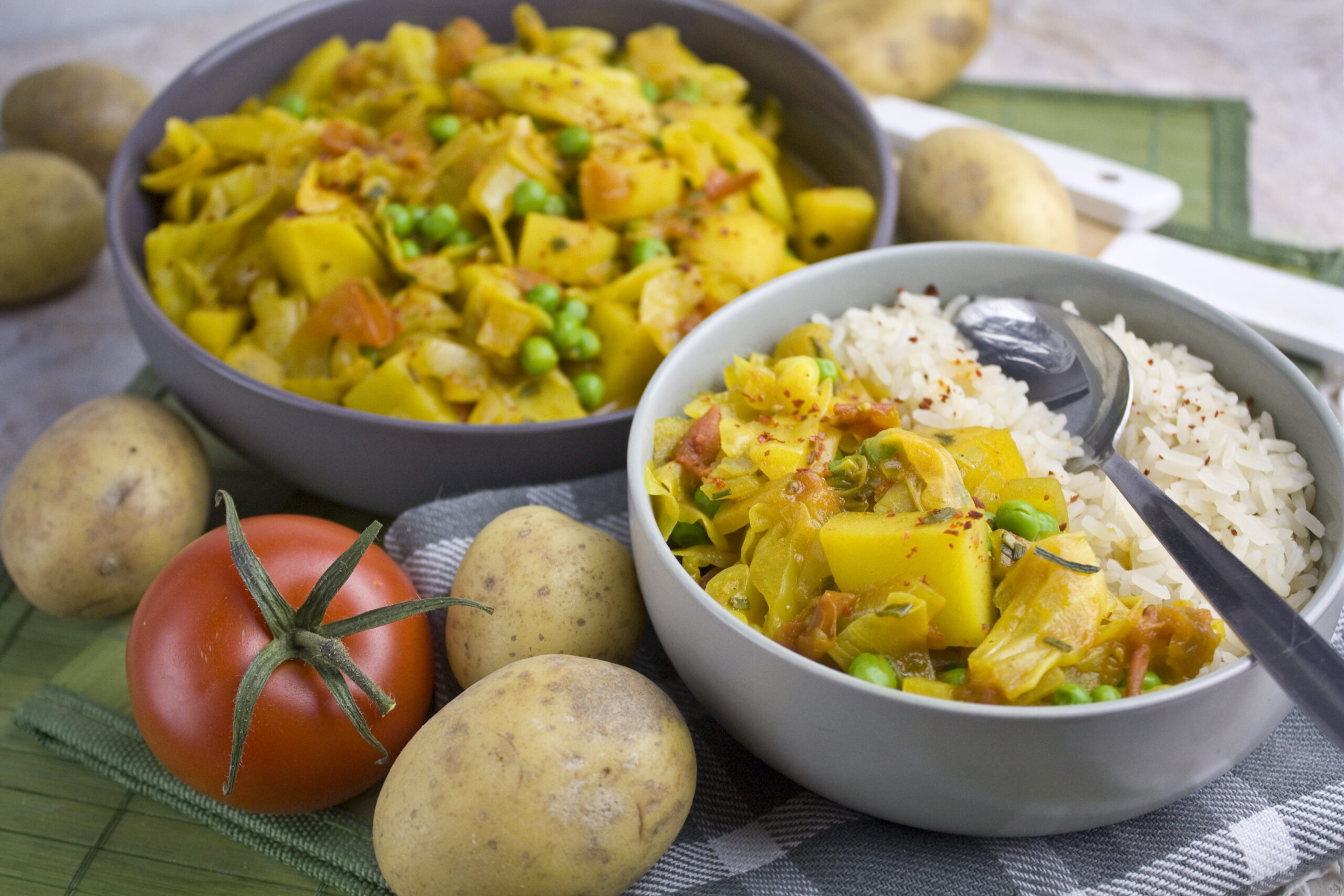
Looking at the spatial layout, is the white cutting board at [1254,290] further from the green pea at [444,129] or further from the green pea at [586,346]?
the green pea at [444,129]

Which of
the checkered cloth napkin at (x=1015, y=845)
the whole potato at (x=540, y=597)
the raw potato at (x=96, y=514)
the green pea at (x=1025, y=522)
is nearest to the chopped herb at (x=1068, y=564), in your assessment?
the green pea at (x=1025, y=522)

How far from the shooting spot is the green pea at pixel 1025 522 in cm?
180

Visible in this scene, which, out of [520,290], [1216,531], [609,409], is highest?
[1216,531]

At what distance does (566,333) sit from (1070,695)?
138 cm

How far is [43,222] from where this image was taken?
3.28 metres

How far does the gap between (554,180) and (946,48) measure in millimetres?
2039

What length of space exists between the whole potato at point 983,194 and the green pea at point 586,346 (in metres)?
1.10

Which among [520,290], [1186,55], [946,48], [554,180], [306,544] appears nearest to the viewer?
[306,544]

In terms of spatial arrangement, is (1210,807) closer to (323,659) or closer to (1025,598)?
(1025,598)

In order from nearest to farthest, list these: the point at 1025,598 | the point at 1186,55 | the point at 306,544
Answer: the point at 1025,598 → the point at 306,544 → the point at 1186,55

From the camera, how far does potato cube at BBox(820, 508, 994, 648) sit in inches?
66.1

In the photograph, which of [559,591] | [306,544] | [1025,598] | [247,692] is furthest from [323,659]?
[1025,598]

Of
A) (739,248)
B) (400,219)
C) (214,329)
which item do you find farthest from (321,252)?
(739,248)

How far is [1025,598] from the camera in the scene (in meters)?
1.68
